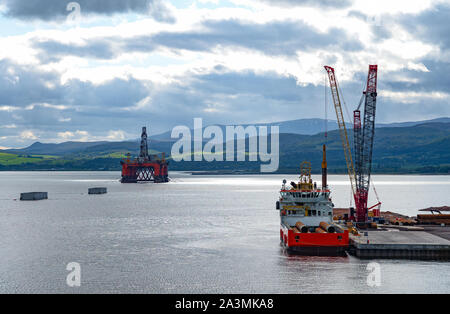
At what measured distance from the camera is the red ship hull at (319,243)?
7869 cm

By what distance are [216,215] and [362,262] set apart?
80.1 meters

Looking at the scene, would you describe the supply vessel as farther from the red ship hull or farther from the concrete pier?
the concrete pier

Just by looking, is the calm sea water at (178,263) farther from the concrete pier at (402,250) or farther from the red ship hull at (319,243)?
the concrete pier at (402,250)

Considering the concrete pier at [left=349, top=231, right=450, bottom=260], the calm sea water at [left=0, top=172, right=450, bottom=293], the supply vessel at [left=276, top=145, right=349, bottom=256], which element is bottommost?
the calm sea water at [left=0, top=172, right=450, bottom=293]

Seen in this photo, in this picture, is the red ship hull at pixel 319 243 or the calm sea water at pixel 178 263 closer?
the calm sea water at pixel 178 263

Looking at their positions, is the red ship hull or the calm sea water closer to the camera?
the calm sea water

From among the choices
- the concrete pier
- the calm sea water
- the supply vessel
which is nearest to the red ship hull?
the supply vessel

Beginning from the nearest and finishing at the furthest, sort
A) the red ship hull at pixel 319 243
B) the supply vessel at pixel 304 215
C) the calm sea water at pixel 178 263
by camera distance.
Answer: the calm sea water at pixel 178 263 < the red ship hull at pixel 319 243 < the supply vessel at pixel 304 215

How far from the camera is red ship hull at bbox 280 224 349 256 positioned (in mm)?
78688

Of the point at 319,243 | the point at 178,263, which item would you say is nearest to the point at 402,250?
the point at 319,243

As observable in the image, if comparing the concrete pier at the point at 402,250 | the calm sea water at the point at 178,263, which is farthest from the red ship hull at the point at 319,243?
the concrete pier at the point at 402,250

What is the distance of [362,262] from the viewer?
75062 mm

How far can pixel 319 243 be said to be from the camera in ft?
259
